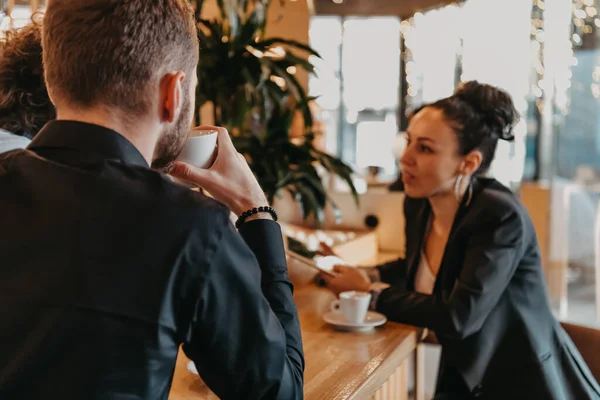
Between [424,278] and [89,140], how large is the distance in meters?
1.49

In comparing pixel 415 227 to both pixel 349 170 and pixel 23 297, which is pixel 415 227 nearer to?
pixel 349 170

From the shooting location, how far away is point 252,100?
261cm

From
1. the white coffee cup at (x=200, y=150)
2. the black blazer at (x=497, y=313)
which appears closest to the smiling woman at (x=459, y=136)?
the black blazer at (x=497, y=313)

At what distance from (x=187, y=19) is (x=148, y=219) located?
0.95 feet

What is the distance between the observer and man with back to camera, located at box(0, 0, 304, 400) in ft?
2.37

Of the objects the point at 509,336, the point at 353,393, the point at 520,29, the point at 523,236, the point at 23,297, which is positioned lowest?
the point at 509,336

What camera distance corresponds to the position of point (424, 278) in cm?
208

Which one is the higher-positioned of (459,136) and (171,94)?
(171,94)

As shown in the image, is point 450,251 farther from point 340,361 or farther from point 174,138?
point 174,138

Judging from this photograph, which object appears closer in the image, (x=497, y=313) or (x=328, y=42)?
(x=497, y=313)

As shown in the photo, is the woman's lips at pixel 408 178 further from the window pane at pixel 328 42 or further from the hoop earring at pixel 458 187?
the window pane at pixel 328 42

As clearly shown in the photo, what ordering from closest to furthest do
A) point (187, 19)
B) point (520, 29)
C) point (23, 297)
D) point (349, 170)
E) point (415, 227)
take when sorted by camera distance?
point (23, 297) < point (187, 19) < point (415, 227) < point (349, 170) < point (520, 29)

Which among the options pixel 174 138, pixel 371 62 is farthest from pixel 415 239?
pixel 371 62

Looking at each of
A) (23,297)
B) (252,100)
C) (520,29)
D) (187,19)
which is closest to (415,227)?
(252,100)
